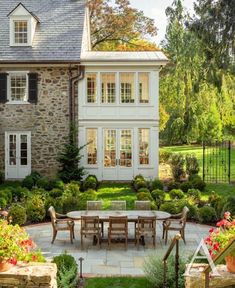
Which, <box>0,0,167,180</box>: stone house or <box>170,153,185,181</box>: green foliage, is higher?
<box>0,0,167,180</box>: stone house

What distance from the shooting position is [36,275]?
690 centimetres

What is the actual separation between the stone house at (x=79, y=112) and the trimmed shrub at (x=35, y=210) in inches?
290

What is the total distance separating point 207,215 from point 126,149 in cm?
816

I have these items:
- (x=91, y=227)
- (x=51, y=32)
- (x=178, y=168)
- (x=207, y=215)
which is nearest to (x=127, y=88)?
(x=178, y=168)

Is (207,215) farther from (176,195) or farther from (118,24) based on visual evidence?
(118,24)

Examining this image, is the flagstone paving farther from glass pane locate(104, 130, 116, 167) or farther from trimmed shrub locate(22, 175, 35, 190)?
glass pane locate(104, 130, 116, 167)

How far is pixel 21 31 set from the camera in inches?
923

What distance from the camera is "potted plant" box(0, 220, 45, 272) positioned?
6844mm

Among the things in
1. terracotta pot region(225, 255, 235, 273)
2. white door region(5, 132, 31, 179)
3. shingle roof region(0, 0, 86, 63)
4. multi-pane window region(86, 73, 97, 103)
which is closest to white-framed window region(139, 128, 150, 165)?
multi-pane window region(86, 73, 97, 103)

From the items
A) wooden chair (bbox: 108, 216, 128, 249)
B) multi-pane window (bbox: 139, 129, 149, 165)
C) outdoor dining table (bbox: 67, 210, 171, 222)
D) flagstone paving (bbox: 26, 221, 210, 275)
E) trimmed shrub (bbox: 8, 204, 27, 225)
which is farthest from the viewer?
multi-pane window (bbox: 139, 129, 149, 165)

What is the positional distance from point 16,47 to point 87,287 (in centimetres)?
1603

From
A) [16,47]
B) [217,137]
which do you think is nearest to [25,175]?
[16,47]

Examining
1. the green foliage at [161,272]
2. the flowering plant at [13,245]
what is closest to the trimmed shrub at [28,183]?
the green foliage at [161,272]

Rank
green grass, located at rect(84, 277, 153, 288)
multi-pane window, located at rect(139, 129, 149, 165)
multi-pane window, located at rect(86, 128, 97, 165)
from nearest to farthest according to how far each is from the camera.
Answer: green grass, located at rect(84, 277, 153, 288) → multi-pane window, located at rect(139, 129, 149, 165) → multi-pane window, located at rect(86, 128, 97, 165)
